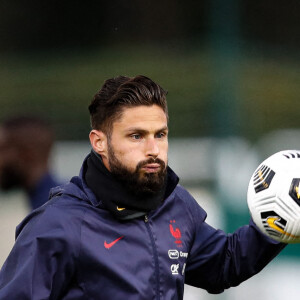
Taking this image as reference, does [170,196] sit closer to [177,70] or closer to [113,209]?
[113,209]

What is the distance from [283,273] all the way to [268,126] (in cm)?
100

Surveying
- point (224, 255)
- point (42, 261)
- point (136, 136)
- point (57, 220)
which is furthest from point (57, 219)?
point (224, 255)

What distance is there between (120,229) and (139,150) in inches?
12.7

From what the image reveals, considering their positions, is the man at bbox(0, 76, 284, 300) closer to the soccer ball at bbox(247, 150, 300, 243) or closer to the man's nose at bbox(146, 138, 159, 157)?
the man's nose at bbox(146, 138, 159, 157)

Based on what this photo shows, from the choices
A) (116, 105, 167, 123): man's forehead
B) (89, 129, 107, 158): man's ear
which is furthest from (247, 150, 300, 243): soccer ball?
(89, 129, 107, 158): man's ear

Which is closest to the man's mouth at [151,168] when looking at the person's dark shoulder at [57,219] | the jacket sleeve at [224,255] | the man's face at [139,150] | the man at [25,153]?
the man's face at [139,150]

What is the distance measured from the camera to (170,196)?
3.58m

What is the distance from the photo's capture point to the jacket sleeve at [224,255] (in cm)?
358

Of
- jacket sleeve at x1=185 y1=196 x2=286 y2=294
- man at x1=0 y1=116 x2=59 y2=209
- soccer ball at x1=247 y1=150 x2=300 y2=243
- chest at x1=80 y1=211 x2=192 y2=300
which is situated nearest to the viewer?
chest at x1=80 y1=211 x2=192 y2=300

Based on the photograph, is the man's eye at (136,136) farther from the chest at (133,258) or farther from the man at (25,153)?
the man at (25,153)

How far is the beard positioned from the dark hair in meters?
0.14

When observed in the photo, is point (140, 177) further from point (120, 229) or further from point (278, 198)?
point (278, 198)

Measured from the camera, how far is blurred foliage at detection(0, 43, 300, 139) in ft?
18.7

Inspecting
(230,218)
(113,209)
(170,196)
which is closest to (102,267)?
(113,209)
